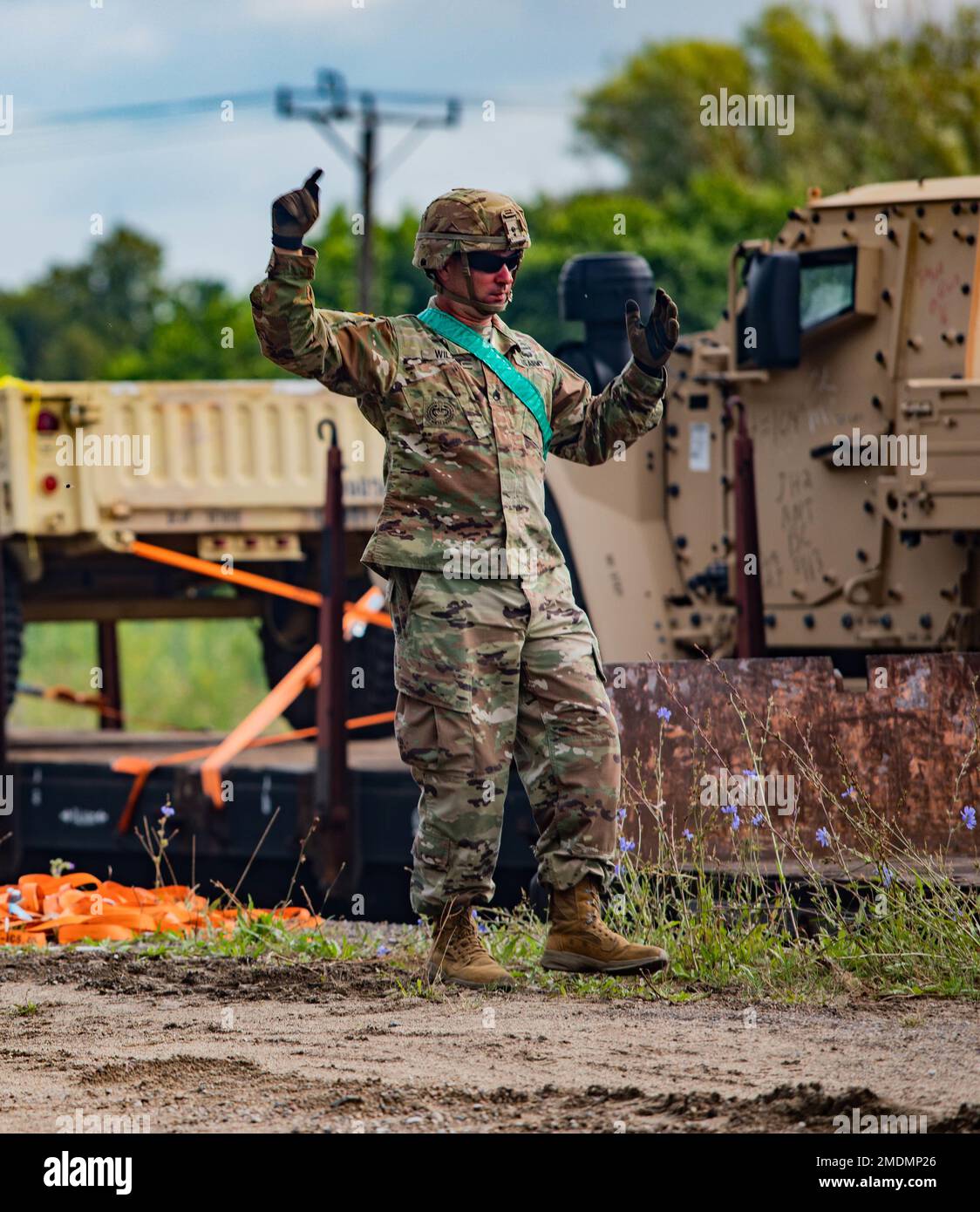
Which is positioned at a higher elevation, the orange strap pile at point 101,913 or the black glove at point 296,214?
the black glove at point 296,214

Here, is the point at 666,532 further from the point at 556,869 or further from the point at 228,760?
the point at 556,869

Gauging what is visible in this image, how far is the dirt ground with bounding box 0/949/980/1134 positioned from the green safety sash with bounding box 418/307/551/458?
1481 millimetres

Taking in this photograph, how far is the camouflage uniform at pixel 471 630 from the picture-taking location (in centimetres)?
532

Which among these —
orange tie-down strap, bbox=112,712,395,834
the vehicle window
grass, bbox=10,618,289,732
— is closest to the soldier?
the vehicle window

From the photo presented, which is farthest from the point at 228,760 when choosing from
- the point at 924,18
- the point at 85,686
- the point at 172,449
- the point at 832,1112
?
the point at 924,18

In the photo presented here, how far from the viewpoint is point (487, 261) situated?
5410 mm

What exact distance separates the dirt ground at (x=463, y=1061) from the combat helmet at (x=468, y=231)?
181 cm

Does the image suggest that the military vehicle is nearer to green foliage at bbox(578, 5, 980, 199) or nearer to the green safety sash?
the green safety sash
